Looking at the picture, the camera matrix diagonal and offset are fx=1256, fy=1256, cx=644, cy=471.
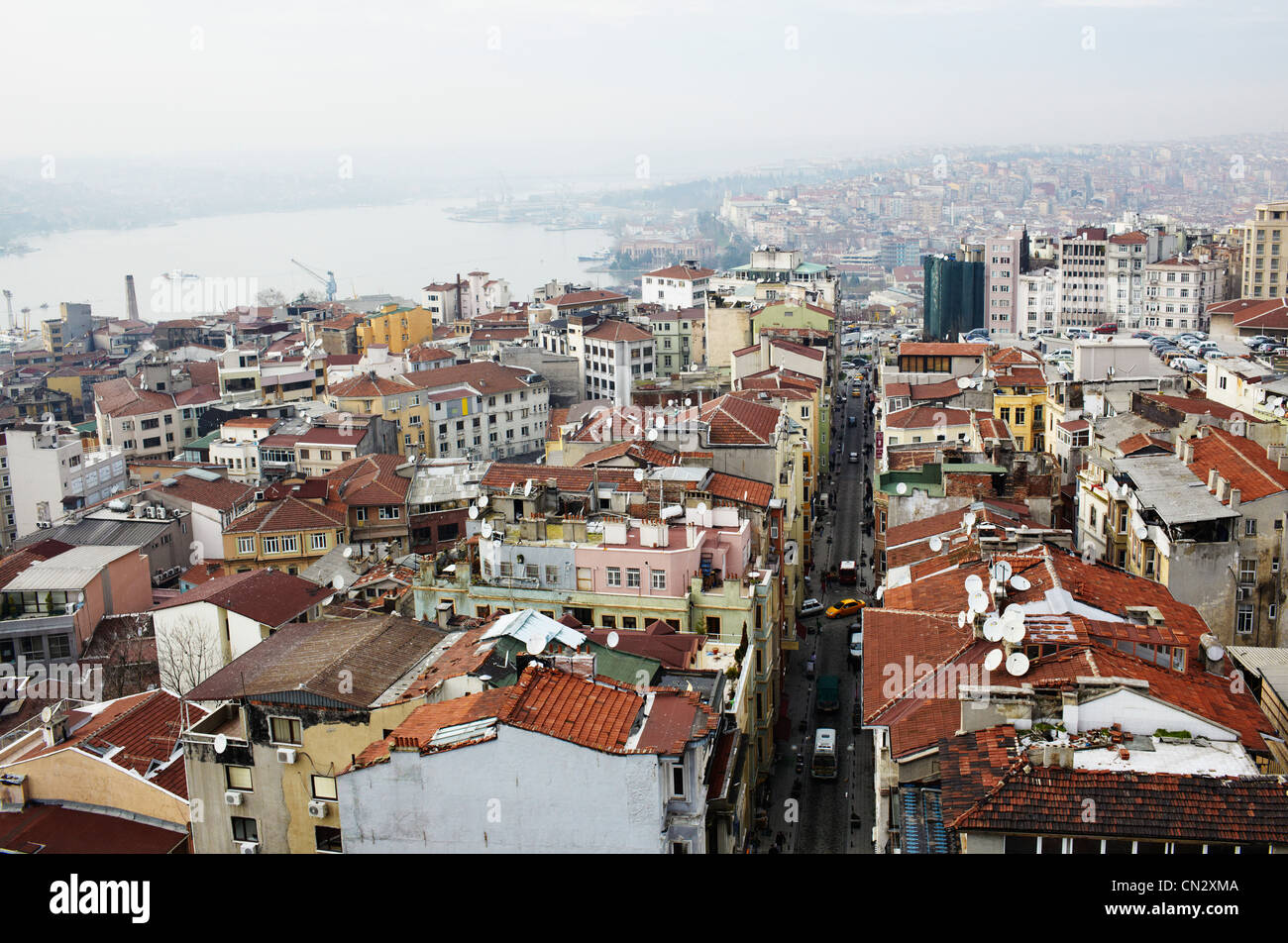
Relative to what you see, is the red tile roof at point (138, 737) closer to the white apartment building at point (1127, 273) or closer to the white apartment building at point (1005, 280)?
the white apartment building at point (1127, 273)

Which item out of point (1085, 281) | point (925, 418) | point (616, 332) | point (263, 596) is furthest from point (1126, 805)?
point (1085, 281)

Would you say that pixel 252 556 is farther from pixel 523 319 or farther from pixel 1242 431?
pixel 523 319

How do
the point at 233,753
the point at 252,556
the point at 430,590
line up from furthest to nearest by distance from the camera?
the point at 252,556 → the point at 430,590 → the point at 233,753

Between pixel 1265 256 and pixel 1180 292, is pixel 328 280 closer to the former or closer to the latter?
pixel 1180 292

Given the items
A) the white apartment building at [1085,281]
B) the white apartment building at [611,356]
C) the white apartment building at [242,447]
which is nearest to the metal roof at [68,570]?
the white apartment building at [242,447]

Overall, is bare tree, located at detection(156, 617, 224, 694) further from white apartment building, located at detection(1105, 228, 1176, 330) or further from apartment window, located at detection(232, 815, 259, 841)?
white apartment building, located at detection(1105, 228, 1176, 330)

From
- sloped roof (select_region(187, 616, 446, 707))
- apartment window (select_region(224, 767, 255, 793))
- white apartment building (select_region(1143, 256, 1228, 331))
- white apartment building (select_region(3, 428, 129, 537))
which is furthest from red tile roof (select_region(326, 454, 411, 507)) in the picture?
white apartment building (select_region(1143, 256, 1228, 331))
